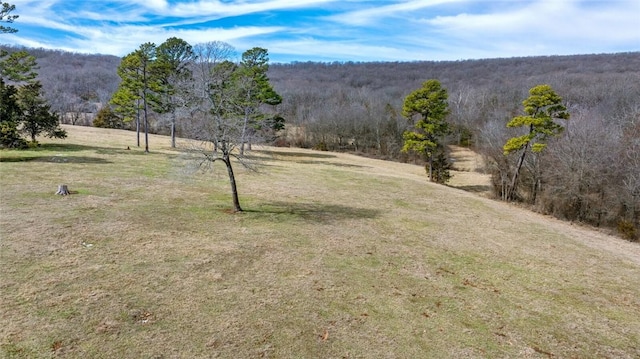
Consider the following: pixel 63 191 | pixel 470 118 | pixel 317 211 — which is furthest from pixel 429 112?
pixel 470 118

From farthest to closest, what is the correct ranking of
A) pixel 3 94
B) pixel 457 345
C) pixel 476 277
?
pixel 3 94
pixel 476 277
pixel 457 345

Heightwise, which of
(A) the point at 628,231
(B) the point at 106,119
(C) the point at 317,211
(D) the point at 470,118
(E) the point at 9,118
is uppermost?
(D) the point at 470,118

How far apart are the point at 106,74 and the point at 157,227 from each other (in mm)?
100971

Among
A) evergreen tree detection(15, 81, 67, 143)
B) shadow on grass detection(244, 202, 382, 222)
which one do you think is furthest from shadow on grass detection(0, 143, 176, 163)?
shadow on grass detection(244, 202, 382, 222)

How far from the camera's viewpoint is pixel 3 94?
26.2 metres

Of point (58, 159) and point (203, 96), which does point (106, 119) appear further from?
point (203, 96)

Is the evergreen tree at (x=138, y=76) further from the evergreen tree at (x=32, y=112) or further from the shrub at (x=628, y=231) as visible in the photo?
the shrub at (x=628, y=231)

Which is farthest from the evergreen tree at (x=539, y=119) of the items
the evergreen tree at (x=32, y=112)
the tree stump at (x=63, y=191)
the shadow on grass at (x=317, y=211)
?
the evergreen tree at (x=32, y=112)

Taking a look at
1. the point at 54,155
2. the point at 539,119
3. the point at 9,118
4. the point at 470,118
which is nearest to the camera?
the point at 9,118

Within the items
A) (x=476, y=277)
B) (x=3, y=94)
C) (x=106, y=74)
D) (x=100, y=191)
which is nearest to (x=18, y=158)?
(x=3, y=94)

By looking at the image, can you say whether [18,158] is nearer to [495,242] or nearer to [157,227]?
[157,227]

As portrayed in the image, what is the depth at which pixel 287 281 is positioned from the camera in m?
10.6

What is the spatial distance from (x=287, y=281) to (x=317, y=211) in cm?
829

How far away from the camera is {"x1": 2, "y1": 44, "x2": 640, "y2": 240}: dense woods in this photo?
25.5 m
